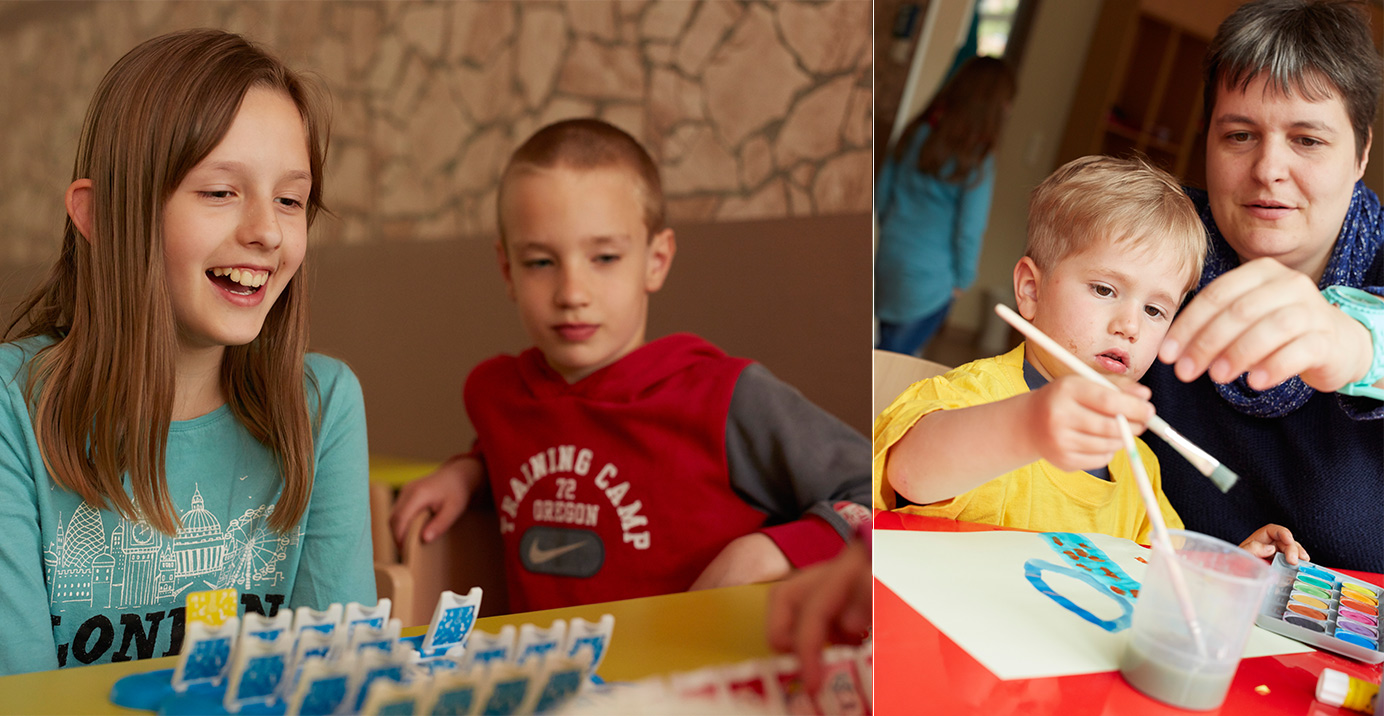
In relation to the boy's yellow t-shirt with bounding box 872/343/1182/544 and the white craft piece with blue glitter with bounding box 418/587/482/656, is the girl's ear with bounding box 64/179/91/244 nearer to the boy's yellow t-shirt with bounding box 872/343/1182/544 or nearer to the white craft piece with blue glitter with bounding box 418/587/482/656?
the white craft piece with blue glitter with bounding box 418/587/482/656

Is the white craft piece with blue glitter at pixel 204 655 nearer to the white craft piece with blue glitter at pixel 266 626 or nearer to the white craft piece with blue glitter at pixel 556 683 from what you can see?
the white craft piece with blue glitter at pixel 266 626

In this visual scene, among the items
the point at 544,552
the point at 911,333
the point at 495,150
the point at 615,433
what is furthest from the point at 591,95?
the point at 911,333

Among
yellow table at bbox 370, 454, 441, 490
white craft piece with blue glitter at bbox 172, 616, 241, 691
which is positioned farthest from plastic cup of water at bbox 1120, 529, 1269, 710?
yellow table at bbox 370, 454, 441, 490

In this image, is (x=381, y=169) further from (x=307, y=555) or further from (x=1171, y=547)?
(x=1171, y=547)

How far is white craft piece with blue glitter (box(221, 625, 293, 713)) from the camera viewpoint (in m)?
0.26

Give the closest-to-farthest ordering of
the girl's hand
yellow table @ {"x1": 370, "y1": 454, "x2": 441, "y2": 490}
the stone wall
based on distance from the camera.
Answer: the girl's hand, yellow table @ {"x1": 370, "y1": 454, "x2": 441, "y2": 490}, the stone wall

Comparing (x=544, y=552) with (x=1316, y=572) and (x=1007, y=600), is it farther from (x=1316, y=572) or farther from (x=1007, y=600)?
(x=1316, y=572)

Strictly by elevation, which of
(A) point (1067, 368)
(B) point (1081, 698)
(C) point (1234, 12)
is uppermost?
(C) point (1234, 12)

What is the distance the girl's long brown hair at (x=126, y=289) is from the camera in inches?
12.5

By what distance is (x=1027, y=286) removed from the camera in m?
0.27

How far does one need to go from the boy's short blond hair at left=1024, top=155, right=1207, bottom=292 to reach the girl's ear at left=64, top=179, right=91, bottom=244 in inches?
Answer: 15.5

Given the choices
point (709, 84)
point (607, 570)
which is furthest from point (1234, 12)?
point (709, 84)

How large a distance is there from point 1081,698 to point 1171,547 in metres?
0.06

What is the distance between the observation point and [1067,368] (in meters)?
0.26
